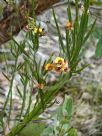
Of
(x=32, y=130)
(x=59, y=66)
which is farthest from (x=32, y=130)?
(x=59, y=66)

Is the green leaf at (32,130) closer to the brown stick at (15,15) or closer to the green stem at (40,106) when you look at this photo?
the green stem at (40,106)

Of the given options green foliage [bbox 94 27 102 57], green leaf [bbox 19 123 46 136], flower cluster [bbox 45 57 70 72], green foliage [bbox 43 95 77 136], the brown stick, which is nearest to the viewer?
flower cluster [bbox 45 57 70 72]

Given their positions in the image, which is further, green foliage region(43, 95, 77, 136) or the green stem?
green foliage region(43, 95, 77, 136)

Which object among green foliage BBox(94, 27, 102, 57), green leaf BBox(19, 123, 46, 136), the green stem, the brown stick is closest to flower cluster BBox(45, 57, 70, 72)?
the green stem

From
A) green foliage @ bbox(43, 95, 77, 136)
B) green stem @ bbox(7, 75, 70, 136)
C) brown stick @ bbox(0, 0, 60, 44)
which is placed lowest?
green foliage @ bbox(43, 95, 77, 136)

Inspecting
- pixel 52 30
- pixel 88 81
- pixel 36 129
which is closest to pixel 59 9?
pixel 52 30

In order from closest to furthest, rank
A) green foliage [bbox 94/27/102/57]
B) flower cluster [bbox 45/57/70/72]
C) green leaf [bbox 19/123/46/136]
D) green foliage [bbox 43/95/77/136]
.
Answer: flower cluster [bbox 45/57/70/72] → green leaf [bbox 19/123/46/136] → green foliage [bbox 43/95/77/136] → green foliage [bbox 94/27/102/57]

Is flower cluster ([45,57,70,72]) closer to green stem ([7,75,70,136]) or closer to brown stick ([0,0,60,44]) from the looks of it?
green stem ([7,75,70,136])
